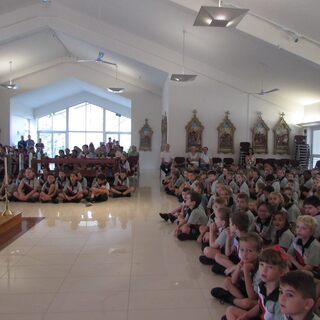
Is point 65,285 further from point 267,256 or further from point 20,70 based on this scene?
point 20,70

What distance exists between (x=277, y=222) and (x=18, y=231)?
4200mm

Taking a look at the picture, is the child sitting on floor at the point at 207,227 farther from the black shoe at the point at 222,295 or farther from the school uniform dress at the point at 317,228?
the black shoe at the point at 222,295

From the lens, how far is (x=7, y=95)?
1809cm

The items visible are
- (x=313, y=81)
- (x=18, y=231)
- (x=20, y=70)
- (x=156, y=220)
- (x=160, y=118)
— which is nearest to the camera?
(x=18, y=231)

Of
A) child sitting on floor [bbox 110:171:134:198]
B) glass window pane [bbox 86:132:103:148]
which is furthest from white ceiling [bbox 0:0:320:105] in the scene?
glass window pane [bbox 86:132:103:148]

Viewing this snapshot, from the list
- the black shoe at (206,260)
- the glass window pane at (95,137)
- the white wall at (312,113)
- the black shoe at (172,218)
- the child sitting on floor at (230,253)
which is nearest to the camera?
the child sitting on floor at (230,253)

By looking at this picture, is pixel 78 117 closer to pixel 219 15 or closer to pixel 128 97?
pixel 128 97

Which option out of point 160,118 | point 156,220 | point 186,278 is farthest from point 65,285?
point 160,118

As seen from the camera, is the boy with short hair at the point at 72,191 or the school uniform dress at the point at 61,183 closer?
the boy with short hair at the point at 72,191

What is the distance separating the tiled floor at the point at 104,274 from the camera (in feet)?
10.8

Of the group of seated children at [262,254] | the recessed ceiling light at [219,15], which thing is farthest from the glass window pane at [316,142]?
the recessed ceiling light at [219,15]

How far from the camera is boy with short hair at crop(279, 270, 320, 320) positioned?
6.44 feet

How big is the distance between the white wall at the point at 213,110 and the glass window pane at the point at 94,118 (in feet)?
32.2

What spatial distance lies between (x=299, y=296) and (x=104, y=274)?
2.64 meters
